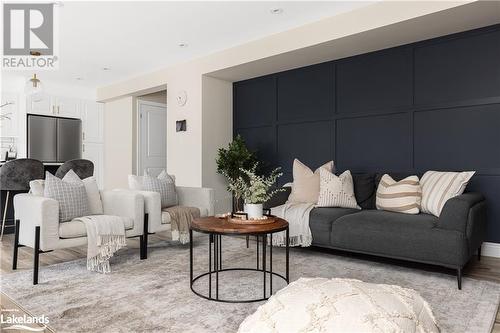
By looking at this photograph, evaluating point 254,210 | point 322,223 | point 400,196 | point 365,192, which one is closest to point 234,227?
point 254,210

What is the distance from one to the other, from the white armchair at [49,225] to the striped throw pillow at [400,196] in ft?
7.98

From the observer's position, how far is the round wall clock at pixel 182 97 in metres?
5.93

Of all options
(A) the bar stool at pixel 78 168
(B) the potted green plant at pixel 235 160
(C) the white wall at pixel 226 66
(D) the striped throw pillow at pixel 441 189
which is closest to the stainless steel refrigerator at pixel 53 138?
(C) the white wall at pixel 226 66

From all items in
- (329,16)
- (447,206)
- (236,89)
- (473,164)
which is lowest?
(447,206)

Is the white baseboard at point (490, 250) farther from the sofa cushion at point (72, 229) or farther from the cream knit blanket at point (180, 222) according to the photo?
the sofa cushion at point (72, 229)

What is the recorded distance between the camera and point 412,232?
3014mm

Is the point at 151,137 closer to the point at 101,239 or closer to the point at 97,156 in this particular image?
the point at 97,156

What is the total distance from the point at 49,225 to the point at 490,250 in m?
4.26

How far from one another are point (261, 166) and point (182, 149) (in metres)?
1.36

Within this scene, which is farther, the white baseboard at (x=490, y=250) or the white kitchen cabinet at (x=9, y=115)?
the white kitchen cabinet at (x=9, y=115)

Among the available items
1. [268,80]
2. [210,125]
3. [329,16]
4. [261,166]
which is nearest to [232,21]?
[329,16]

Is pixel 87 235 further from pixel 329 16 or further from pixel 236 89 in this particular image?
pixel 236 89

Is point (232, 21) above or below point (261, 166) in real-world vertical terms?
above

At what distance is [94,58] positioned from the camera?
5.77m
